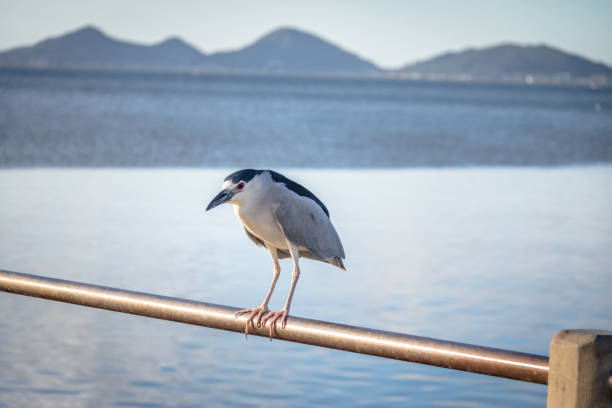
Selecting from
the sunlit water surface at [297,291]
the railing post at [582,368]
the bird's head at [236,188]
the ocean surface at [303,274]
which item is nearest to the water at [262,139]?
the ocean surface at [303,274]

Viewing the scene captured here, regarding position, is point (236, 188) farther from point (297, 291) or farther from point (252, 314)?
point (297, 291)

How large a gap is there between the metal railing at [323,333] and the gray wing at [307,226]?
0.72m

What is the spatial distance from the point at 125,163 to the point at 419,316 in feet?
53.1

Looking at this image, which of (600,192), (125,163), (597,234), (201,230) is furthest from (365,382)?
(125,163)

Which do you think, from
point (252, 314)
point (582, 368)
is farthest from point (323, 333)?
point (582, 368)

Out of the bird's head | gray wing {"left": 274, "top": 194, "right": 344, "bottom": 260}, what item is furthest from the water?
the bird's head

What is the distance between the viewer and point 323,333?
2.06 meters

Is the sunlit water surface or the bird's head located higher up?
the sunlit water surface

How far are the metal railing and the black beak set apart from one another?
1.86 feet

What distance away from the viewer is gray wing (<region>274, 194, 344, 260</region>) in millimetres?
3102

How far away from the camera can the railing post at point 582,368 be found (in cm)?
159

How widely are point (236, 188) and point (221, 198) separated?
0.23 ft

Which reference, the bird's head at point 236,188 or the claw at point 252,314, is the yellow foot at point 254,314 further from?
the bird's head at point 236,188

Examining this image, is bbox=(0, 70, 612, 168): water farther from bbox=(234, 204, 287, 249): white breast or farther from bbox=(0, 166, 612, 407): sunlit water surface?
bbox=(234, 204, 287, 249): white breast
